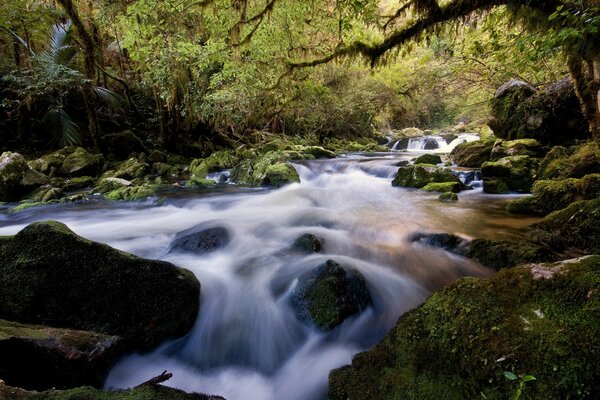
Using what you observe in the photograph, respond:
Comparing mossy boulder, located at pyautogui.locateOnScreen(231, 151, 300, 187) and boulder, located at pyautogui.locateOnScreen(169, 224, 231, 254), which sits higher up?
mossy boulder, located at pyautogui.locateOnScreen(231, 151, 300, 187)

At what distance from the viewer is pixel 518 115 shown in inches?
392

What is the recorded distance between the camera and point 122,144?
1365cm

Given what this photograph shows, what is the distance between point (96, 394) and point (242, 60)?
7.70 meters

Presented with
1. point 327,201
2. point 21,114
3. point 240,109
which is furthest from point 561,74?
point 21,114

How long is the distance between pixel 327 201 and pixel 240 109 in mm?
6816

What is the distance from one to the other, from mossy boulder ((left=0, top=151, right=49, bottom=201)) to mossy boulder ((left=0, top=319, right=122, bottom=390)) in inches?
338

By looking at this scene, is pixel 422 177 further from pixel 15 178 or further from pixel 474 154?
pixel 15 178

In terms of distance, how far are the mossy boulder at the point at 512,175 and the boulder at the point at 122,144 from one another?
1299 cm

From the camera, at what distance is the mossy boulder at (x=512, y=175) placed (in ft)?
26.4

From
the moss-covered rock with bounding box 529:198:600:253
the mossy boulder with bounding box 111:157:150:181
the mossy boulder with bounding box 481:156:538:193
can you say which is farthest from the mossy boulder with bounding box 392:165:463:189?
the mossy boulder with bounding box 111:157:150:181

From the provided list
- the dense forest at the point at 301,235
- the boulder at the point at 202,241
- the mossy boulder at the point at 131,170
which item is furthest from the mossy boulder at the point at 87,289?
the mossy boulder at the point at 131,170

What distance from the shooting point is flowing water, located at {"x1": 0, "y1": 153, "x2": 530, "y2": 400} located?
2.99 metres

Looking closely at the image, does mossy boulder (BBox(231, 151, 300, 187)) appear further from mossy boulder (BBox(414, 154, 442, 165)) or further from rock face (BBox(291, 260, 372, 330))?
rock face (BBox(291, 260, 372, 330))

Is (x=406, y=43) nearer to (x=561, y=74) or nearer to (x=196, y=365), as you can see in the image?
(x=196, y=365)
